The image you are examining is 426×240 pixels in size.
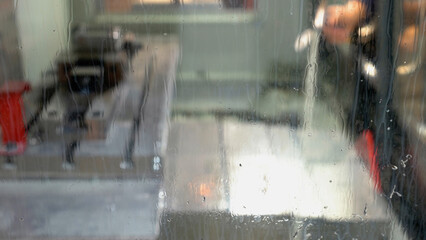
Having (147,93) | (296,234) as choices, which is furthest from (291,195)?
(147,93)

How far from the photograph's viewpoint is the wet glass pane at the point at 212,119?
2.97 ft

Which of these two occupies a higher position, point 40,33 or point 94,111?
point 40,33

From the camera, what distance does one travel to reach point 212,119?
957mm

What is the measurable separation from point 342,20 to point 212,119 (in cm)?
33

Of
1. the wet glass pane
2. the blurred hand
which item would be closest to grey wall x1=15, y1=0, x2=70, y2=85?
the wet glass pane

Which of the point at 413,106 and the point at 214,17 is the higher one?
the point at 214,17

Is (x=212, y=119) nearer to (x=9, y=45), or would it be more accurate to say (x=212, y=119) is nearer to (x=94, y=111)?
(x=94, y=111)

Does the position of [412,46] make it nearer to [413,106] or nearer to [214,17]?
[413,106]

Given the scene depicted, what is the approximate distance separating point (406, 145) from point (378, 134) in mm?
71

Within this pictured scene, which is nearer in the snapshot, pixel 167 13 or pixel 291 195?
pixel 167 13

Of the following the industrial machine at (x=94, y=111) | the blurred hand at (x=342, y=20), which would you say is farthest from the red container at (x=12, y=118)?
the blurred hand at (x=342, y=20)

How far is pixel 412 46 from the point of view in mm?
941

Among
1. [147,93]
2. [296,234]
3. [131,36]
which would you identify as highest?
[131,36]

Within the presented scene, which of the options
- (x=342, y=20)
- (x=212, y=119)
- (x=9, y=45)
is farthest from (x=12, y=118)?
(x=342, y=20)
